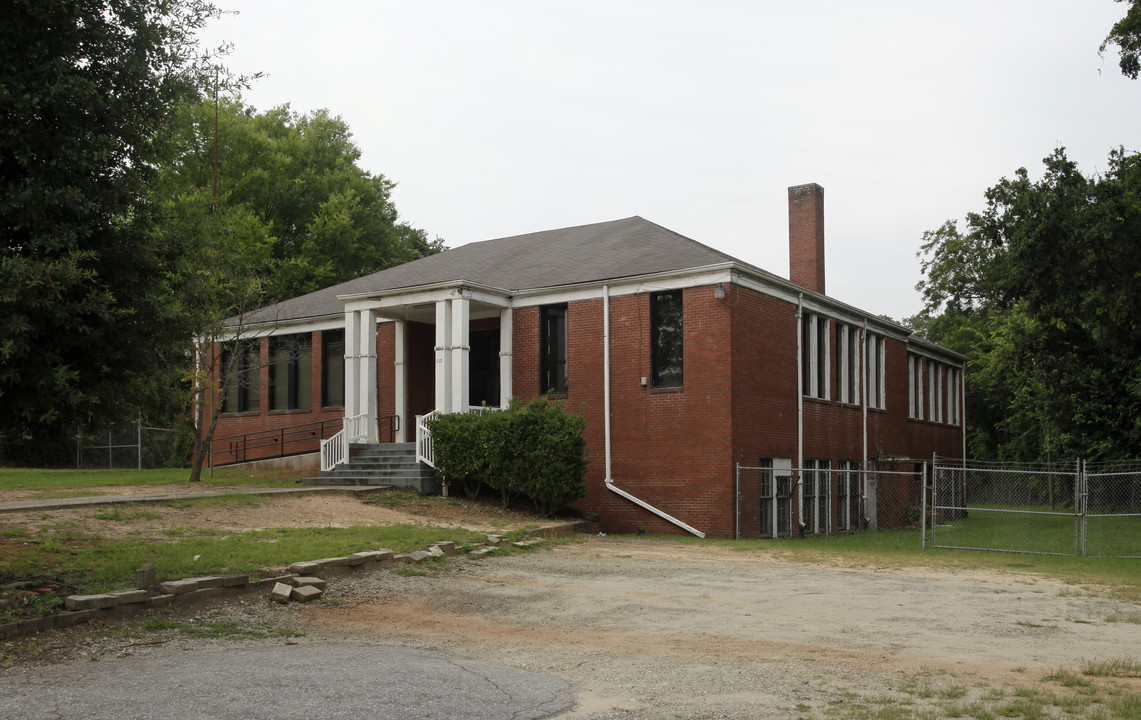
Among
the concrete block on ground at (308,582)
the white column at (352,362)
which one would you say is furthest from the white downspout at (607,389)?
the concrete block on ground at (308,582)

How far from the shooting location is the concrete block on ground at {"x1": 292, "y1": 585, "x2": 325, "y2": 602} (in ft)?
34.9

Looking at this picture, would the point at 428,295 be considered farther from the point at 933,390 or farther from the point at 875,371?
the point at 933,390

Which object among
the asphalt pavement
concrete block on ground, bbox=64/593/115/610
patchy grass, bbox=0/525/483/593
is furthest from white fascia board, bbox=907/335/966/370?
concrete block on ground, bbox=64/593/115/610

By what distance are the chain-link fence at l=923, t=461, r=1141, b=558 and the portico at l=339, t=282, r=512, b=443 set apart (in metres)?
10.2

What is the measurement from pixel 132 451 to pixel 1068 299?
29723 millimetres

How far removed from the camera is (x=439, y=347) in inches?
875

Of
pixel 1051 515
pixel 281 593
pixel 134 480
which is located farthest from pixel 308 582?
pixel 1051 515

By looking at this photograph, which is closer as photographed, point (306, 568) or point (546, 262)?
point (306, 568)

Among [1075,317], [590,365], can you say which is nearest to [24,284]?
[590,365]

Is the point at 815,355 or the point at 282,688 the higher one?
the point at 815,355

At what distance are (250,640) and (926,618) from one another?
6711 millimetres

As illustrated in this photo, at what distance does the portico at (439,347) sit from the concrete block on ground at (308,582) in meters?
10.8

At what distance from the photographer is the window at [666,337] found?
70.0 feet

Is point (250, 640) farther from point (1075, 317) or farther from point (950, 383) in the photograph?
point (950, 383)
